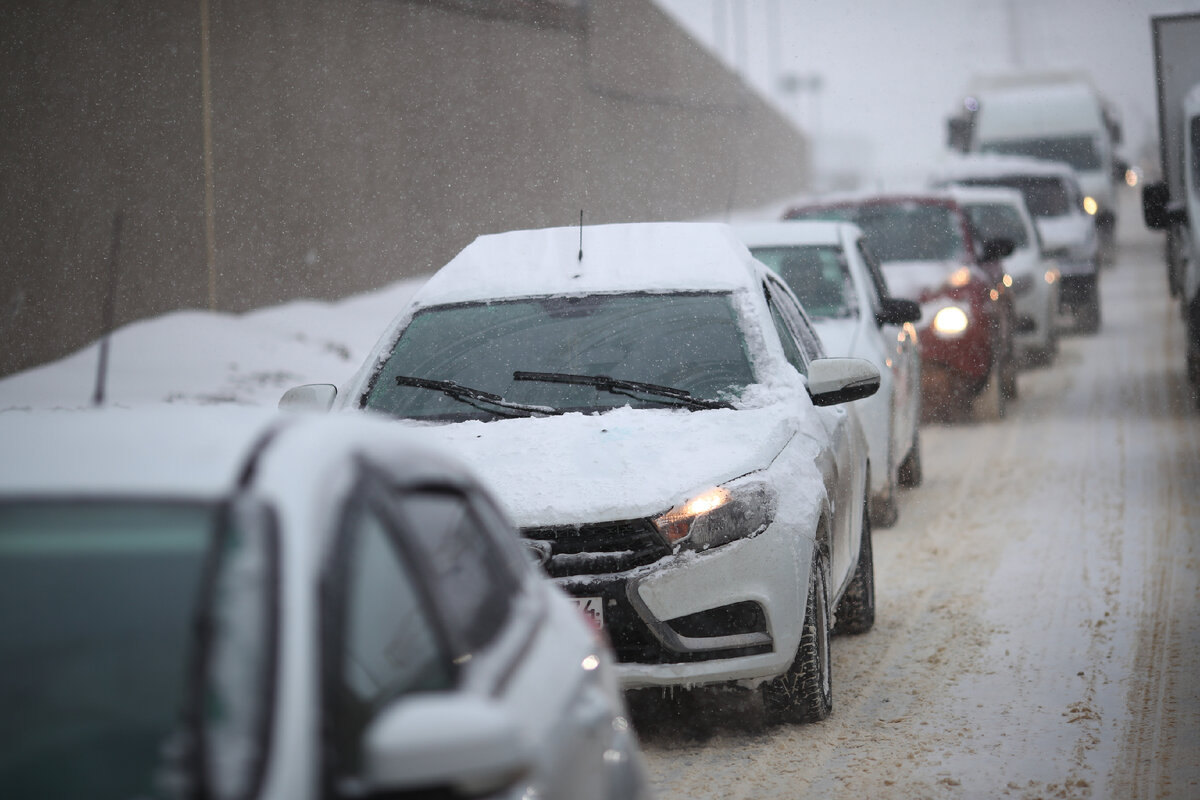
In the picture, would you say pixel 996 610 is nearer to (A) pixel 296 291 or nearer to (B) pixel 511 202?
(A) pixel 296 291

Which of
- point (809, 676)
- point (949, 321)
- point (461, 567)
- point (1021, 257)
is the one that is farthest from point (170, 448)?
point (1021, 257)

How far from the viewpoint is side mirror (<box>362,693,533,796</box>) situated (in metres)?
2.09

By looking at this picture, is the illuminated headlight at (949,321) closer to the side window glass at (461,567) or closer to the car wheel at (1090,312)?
the car wheel at (1090,312)

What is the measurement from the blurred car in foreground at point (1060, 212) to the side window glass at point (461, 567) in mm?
18792

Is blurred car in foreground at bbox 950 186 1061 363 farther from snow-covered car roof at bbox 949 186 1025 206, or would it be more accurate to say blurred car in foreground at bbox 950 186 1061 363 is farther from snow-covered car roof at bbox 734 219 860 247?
snow-covered car roof at bbox 734 219 860 247

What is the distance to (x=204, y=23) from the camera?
14.9m

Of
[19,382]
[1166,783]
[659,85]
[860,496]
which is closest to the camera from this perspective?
[1166,783]

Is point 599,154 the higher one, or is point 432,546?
point 599,154

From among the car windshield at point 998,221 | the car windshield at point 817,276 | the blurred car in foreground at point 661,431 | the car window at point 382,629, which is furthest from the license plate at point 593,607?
the car windshield at point 998,221

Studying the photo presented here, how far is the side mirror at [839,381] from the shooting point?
6.10 m

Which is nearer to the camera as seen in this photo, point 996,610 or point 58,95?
point 996,610

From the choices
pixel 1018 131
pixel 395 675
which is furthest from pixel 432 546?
pixel 1018 131

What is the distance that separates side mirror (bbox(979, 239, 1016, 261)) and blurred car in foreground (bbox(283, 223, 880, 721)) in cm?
725

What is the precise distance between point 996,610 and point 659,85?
82.3 feet
